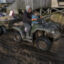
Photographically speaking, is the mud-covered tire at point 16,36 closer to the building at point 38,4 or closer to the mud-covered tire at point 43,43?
the mud-covered tire at point 43,43

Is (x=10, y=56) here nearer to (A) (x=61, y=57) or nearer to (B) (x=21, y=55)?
(B) (x=21, y=55)

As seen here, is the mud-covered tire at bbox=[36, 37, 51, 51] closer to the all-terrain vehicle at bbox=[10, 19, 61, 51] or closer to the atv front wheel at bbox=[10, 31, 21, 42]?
the all-terrain vehicle at bbox=[10, 19, 61, 51]

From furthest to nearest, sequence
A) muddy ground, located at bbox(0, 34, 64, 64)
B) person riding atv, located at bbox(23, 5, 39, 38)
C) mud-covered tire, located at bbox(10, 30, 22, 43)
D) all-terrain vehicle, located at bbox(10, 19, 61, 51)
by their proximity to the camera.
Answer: mud-covered tire, located at bbox(10, 30, 22, 43), person riding atv, located at bbox(23, 5, 39, 38), all-terrain vehicle, located at bbox(10, 19, 61, 51), muddy ground, located at bbox(0, 34, 64, 64)

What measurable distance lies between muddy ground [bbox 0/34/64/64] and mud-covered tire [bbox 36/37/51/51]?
176 mm

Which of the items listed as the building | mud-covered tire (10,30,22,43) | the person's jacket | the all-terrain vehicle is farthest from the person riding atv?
the building

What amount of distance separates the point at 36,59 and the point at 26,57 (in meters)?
0.39

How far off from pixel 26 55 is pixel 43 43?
0.85m

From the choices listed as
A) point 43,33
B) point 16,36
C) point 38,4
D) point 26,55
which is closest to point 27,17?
point 43,33

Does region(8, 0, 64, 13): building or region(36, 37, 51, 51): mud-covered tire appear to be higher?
region(8, 0, 64, 13): building

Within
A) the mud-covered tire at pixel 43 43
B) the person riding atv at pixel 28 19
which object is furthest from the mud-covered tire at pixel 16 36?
the mud-covered tire at pixel 43 43

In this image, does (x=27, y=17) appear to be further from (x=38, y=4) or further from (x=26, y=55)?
(x=38, y=4)

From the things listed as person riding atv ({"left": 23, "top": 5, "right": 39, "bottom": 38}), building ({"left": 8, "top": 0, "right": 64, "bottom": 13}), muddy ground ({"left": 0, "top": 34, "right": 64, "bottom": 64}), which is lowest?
muddy ground ({"left": 0, "top": 34, "right": 64, "bottom": 64})

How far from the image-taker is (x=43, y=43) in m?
4.74

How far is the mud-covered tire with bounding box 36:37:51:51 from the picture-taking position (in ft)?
15.2
